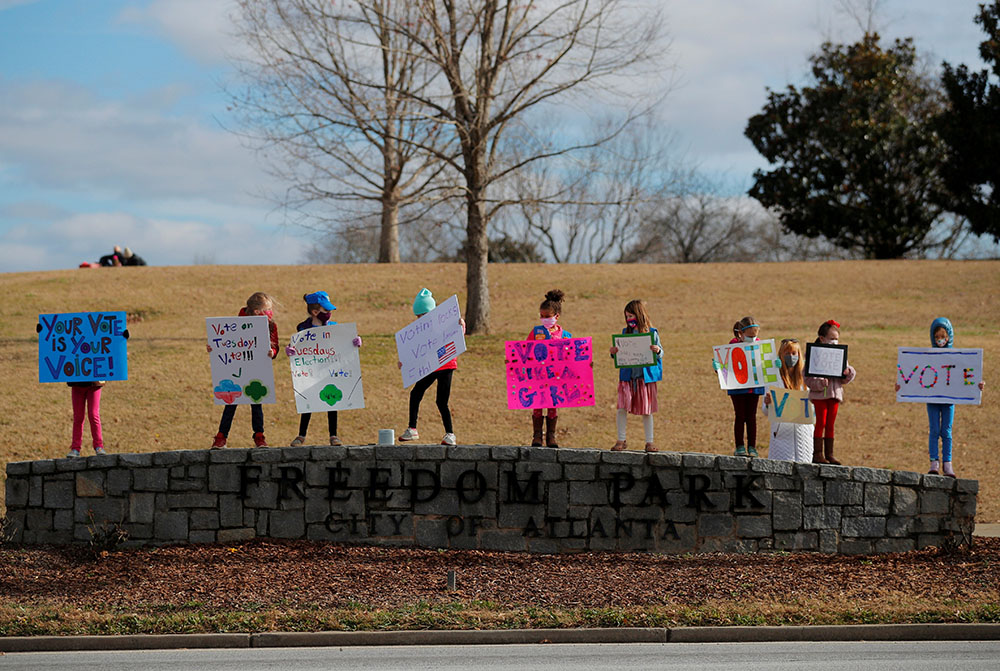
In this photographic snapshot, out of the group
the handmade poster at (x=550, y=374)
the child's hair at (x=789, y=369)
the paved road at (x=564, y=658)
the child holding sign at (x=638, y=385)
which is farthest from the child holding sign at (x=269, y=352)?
the child's hair at (x=789, y=369)

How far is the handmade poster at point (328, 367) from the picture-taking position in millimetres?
10227

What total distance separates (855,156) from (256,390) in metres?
33.4

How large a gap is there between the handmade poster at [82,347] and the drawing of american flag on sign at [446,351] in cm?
321

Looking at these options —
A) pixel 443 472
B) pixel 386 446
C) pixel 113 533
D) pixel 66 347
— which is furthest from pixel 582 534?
pixel 66 347

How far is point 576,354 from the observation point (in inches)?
396

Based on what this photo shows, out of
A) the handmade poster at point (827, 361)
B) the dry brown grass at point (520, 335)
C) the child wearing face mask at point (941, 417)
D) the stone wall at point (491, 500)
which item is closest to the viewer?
the stone wall at point (491, 500)

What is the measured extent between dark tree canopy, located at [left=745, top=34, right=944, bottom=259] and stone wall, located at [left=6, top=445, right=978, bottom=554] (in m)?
30.9

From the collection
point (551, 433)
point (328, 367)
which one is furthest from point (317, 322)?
point (551, 433)

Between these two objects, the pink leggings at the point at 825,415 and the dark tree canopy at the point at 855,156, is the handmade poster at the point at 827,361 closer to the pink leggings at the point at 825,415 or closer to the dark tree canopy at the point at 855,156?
the pink leggings at the point at 825,415

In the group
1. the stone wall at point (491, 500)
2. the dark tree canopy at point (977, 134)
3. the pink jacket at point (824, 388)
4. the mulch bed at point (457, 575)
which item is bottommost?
the mulch bed at point (457, 575)

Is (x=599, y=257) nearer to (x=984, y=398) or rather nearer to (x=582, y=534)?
(x=984, y=398)

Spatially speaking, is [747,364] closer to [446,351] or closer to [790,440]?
[790,440]

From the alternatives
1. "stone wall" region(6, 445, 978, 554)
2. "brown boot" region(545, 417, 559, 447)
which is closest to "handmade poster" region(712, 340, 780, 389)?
"stone wall" region(6, 445, 978, 554)

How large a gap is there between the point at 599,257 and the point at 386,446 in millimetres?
45072
